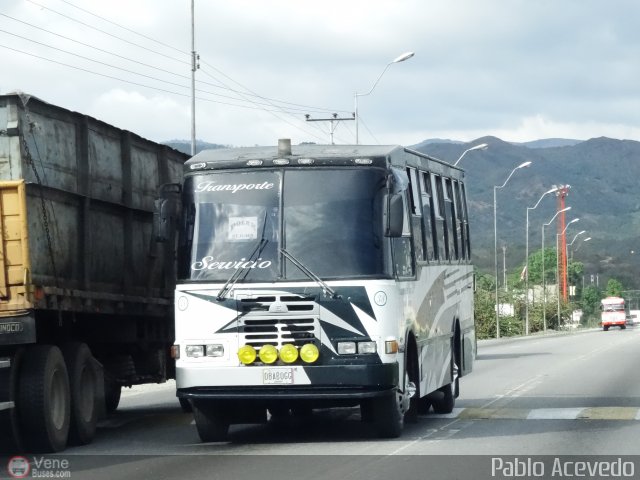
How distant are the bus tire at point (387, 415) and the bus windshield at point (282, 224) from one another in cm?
135

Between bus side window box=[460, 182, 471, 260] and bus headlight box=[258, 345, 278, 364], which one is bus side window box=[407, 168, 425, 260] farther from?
bus side window box=[460, 182, 471, 260]

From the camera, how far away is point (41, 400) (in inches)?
546

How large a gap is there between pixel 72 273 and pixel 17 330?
1.73 meters

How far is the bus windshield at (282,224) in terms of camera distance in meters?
14.3

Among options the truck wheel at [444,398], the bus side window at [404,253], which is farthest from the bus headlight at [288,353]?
the truck wheel at [444,398]

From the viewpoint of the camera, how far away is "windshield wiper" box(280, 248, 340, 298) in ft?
46.5

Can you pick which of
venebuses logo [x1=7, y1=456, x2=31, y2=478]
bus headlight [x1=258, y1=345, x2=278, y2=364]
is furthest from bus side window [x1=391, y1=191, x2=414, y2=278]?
venebuses logo [x1=7, y1=456, x2=31, y2=478]

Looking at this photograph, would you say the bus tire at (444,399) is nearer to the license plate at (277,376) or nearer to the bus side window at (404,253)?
the bus side window at (404,253)

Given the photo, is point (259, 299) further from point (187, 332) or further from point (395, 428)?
point (395, 428)

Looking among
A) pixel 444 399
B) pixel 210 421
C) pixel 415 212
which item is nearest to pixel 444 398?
pixel 444 399

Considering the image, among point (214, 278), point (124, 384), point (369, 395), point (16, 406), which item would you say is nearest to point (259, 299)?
point (214, 278)

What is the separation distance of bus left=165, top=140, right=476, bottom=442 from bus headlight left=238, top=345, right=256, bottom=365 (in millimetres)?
12

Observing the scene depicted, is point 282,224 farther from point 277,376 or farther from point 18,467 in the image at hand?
point 18,467

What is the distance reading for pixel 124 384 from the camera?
59.8 ft
